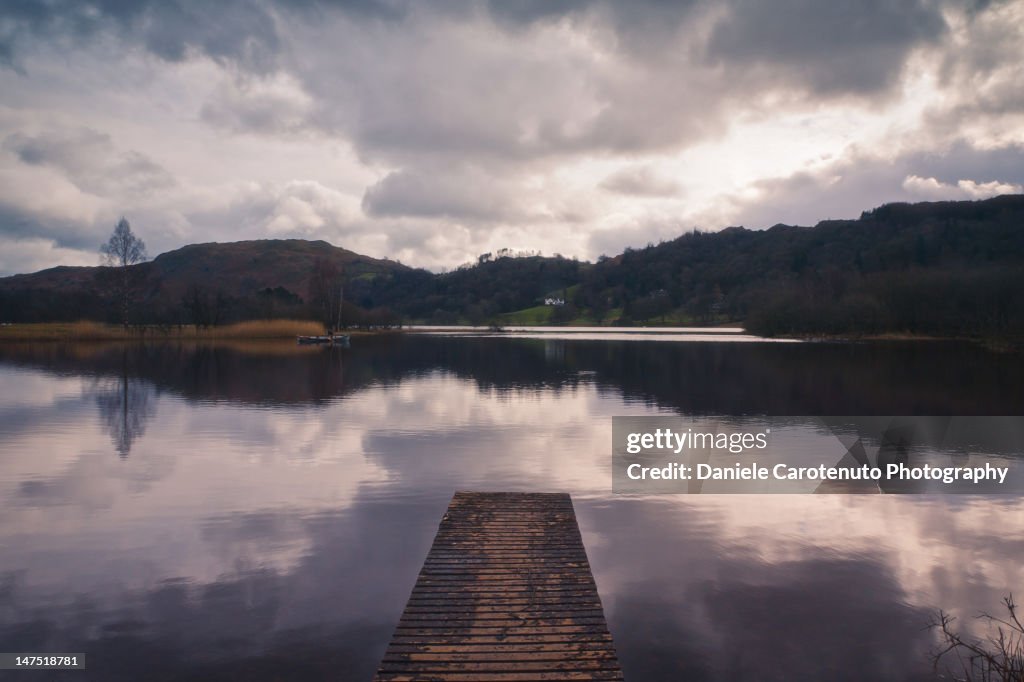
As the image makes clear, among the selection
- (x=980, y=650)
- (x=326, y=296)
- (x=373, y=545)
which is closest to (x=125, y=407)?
(x=373, y=545)

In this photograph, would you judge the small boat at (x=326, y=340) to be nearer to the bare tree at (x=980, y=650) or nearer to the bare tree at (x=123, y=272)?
the bare tree at (x=123, y=272)

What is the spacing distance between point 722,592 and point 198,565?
336 inches

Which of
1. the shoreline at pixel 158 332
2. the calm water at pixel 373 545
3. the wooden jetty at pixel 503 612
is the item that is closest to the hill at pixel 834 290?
the shoreline at pixel 158 332

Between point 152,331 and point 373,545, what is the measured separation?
83032 millimetres

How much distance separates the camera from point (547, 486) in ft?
52.7

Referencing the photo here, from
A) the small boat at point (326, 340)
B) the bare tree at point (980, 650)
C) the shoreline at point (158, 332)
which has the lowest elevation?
the bare tree at point (980, 650)

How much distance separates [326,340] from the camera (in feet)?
275

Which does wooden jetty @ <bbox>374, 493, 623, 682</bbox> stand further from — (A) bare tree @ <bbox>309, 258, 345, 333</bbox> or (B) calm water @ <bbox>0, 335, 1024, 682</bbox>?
(A) bare tree @ <bbox>309, 258, 345, 333</bbox>

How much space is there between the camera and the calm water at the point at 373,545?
Result: 8.35 m

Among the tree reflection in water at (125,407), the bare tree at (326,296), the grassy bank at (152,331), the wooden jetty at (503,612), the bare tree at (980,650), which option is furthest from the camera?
the bare tree at (326,296)

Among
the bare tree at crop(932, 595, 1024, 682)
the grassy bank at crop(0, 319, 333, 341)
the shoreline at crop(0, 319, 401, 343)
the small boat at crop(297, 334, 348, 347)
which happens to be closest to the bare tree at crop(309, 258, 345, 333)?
the grassy bank at crop(0, 319, 333, 341)

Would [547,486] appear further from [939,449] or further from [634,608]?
[939,449]

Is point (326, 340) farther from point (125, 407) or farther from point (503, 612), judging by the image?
point (503, 612)

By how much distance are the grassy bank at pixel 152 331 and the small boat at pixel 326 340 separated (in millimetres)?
4996
